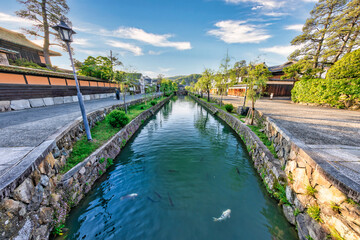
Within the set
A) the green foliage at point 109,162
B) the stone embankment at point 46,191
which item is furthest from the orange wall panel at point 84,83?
the green foliage at point 109,162

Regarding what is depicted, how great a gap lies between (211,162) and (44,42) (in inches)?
1200

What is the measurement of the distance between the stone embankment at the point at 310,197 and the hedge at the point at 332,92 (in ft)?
40.8

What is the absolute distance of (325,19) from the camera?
51.8ft

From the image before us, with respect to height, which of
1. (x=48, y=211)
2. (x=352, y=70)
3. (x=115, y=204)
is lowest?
(x=115, y=204)

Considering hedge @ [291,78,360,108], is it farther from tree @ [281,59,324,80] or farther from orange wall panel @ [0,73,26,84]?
orange wall panel @ [0,73,26,84]

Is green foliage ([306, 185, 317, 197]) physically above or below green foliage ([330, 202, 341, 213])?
below

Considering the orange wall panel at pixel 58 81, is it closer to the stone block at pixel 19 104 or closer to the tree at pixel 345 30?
the stone block at pixel 19 104

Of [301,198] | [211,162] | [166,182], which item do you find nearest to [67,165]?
[166,182]

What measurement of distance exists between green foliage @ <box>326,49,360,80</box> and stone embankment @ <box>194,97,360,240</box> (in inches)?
514

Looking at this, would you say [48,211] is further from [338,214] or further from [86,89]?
[86,89]

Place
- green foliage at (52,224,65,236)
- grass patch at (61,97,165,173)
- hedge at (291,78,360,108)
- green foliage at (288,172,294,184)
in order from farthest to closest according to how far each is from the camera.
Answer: hedge at (291,78,360,108) < grass patch at (61,97,165,173) < green foliage at (288,172,294,184) < green foliage at (52,224,65,236)

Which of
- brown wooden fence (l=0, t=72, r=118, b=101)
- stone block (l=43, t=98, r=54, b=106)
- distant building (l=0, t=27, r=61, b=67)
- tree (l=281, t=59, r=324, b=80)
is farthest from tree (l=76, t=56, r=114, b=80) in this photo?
tree (l=281, t=59, r=324, b=80)

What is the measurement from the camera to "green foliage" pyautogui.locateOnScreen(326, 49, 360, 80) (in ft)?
34.3

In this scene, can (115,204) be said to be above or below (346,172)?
below
